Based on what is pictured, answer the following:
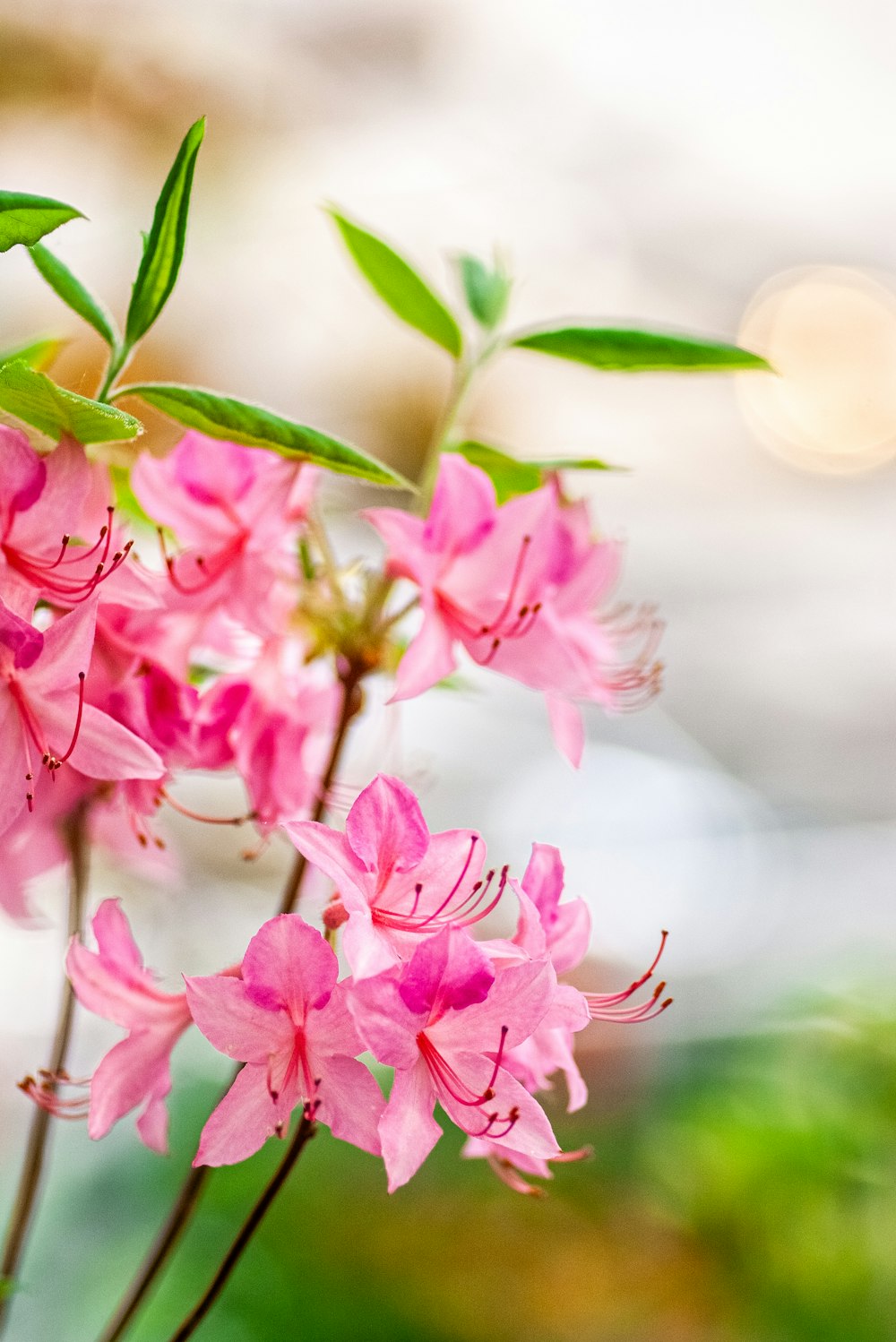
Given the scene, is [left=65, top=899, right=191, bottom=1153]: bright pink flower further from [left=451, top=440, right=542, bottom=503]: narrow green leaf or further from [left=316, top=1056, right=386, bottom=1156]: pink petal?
[left=451, top=440, right=542, bottom=503]: narrow green leaf

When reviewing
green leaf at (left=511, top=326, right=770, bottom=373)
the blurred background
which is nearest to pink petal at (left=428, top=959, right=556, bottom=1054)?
green leaf at (left=511, top=326, right=770, bottom=373)

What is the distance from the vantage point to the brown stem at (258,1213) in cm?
30

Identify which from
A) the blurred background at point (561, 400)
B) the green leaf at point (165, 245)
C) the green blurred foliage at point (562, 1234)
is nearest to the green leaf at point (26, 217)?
the green leaf at point (165, 245)

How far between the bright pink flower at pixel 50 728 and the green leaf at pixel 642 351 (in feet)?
0.67

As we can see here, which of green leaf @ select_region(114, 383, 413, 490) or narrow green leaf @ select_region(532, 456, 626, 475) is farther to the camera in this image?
narrow green leaf @ select_region(532, 456, 626, 475)

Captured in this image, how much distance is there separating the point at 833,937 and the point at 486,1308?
177 centimetres

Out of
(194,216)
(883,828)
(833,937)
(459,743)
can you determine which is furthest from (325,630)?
(883,828)

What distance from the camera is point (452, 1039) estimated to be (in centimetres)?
29

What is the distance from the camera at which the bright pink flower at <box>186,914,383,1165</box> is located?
0.92 ft

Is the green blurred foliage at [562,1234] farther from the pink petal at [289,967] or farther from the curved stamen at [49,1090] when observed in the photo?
the pink petal at [289,967]

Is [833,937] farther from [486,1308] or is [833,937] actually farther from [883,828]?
[486,1308]

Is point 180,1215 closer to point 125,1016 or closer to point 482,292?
point 125,1016

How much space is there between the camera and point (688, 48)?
A: 5.89ft

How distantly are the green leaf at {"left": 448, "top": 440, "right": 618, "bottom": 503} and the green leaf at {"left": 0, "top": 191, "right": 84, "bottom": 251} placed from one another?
0.16 meters
